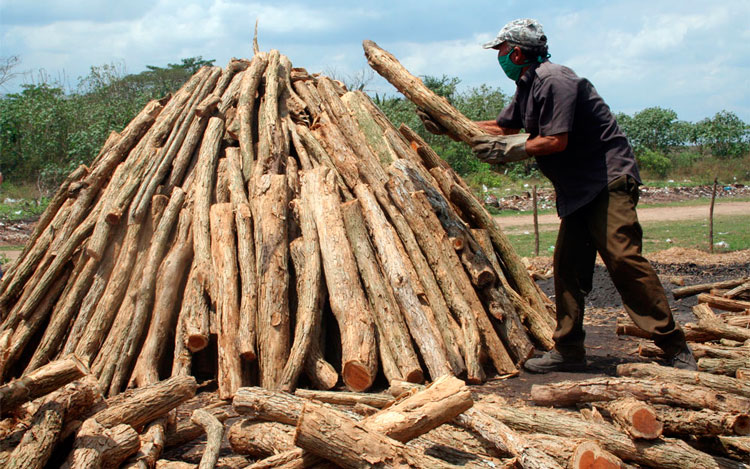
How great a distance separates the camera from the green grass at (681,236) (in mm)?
13586

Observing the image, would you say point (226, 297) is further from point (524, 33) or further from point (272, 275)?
point (524, 33)

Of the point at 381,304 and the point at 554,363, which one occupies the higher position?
the point at 381,304

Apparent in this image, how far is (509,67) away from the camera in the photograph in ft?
15.5

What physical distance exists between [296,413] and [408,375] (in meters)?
1.03

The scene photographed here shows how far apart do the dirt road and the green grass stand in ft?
2.38

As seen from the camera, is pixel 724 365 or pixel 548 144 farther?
pixel 724 365

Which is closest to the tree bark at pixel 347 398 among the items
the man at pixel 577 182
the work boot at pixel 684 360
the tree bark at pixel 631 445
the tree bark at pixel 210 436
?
the tree bark at pixel 210 436

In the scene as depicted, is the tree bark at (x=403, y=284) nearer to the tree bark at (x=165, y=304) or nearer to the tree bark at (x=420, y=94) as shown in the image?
the tree bark at (x=420, y=94)

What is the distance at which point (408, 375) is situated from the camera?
4.23 metres

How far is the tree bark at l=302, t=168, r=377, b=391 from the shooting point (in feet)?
14.0

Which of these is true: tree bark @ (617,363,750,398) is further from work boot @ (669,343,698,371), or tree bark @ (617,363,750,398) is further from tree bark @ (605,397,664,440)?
tree bark @ (605,397,664,440)

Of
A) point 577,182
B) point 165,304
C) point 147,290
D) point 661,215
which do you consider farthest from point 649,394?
point 661,215

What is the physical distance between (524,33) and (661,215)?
17215 mm

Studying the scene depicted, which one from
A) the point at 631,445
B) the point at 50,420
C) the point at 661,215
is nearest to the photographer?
the point at 50,420
